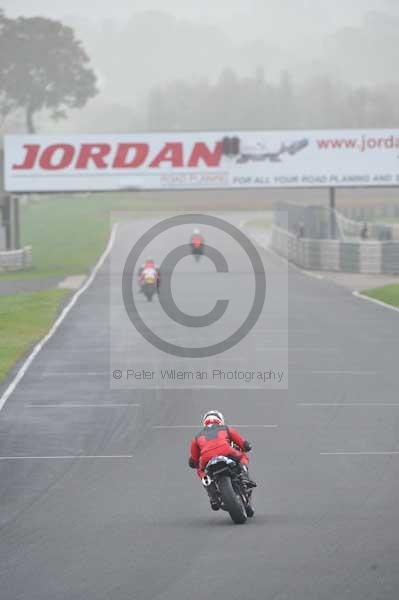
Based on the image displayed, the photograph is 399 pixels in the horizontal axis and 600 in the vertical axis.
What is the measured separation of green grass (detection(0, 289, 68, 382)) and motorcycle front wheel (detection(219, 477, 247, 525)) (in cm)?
1309

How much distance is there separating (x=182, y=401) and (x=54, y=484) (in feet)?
24.2

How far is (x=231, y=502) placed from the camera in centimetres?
1314

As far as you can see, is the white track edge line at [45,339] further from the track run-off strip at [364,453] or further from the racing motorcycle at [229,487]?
the racing motorcycle at [229,487]

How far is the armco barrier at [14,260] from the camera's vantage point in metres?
60.9

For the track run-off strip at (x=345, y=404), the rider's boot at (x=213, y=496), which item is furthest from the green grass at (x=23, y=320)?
the rider's boot at (x=213, y=496)

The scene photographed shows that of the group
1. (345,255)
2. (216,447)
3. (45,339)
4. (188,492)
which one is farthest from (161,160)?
(216,447)

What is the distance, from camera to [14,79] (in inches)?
5866

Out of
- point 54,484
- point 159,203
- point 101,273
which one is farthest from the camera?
point 159,203

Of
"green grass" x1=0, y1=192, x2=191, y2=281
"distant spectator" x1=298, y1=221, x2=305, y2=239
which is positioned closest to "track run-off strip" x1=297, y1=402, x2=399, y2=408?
"green grass" x1=0, y1=192, x2=191, y2=281

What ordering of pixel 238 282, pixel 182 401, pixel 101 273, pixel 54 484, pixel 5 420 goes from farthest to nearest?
1. pixel 101 273
2. pixel 238 282
3. pixel 182 401
4. pixel 5 420
5. pixel 54 484

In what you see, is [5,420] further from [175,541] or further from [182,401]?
[175,541]

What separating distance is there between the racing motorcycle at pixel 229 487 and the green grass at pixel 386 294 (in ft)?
92.7

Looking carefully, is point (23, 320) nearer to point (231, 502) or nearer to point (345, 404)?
point (345, 404)

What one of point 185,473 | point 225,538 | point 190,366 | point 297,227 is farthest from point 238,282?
point 225,538
